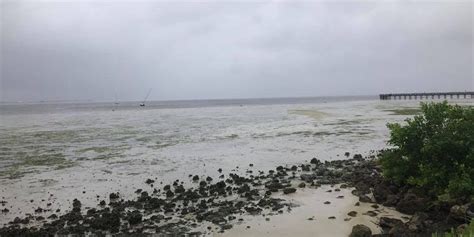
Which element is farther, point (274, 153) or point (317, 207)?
point (274, 153)

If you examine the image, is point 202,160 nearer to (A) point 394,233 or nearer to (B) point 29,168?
(B) point 29,168

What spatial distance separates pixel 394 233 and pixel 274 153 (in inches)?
713

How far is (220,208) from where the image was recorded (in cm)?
1495

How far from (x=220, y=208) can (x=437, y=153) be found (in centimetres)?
787

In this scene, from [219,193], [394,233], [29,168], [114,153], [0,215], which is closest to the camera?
[394,233]

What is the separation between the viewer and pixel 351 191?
1652 centimetres

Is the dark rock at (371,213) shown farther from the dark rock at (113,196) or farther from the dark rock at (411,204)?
the dark rock at (113,196)

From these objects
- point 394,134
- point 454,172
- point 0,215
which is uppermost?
point 394,134

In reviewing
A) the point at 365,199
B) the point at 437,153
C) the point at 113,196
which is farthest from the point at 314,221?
the point at 113,196

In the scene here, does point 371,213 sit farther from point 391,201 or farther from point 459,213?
point 459,213

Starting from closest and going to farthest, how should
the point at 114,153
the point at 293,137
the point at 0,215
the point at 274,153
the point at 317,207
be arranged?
the point at 317,207
the point at 0,215
the point at 274,153
the point at 114,153
the point at 293,137

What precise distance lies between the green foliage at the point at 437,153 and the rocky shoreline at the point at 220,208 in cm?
A: 47

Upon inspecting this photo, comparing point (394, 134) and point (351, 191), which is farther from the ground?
point (394, 134)

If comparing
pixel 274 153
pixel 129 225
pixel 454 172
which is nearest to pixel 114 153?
pixel 274 153
